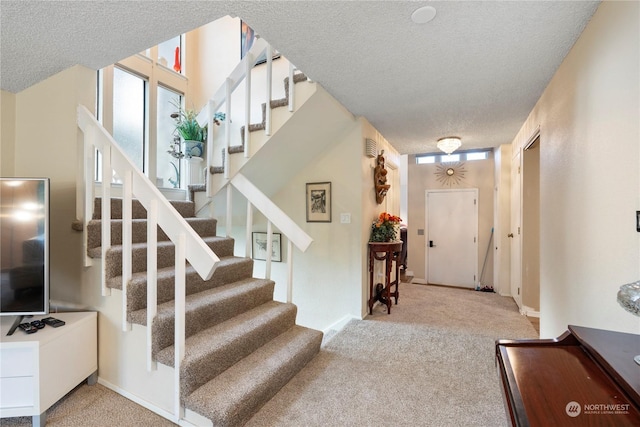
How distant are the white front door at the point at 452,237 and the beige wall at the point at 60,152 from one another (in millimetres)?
5128

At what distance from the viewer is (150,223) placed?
5.72 feet

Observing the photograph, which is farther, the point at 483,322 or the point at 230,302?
the point at 483,322

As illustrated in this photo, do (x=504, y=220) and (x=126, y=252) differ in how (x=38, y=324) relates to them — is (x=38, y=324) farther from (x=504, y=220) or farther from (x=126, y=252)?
(x=504, y=220)

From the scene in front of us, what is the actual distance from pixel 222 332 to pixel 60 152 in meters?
1.79

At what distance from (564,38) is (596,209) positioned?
1.10m

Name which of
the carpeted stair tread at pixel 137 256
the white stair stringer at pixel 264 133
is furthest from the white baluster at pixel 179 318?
the white stair stringer at pixel 264 133

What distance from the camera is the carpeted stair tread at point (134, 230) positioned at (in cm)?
205

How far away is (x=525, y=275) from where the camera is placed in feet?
11.8

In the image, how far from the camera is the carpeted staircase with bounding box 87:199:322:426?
1589 mm

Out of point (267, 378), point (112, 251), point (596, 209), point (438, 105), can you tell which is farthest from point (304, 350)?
point (438, 105)

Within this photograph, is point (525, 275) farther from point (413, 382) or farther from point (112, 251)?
point (112, 251)

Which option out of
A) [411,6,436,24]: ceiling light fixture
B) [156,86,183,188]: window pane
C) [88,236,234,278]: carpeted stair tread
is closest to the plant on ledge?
[156,86,183,188]: window pane

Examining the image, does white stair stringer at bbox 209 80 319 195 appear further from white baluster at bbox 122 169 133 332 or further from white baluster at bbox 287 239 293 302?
white baluster at bbox 122 169 133 332

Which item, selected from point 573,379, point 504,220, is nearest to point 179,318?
point 573,379
